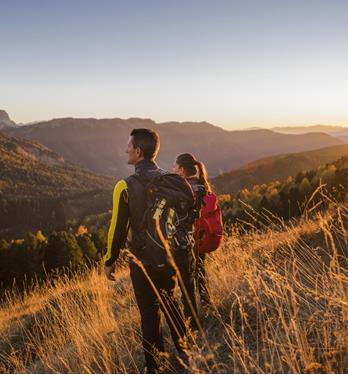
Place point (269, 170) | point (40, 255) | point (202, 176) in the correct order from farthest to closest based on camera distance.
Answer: point (269, 170) < point (40, 255) < point (202, 176)

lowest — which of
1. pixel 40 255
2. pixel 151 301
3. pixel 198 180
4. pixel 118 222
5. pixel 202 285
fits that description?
pixel 40 255

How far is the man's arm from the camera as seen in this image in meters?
3.20

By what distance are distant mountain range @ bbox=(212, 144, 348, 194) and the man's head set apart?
336 ft

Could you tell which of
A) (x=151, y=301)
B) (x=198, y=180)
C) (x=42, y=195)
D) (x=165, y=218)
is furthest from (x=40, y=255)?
(x=42, y=195)

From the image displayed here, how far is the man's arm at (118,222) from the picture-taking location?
3195mm

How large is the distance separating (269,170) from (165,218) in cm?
12000

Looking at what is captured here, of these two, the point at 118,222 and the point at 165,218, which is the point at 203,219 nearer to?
the point at 165,218

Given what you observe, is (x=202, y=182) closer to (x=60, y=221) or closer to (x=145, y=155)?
(x=145, y=155)

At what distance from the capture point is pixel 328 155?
136000 mm

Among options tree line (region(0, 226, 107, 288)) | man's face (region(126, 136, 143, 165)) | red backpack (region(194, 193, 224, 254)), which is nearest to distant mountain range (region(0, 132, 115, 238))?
tree line (region(0, 226, 107, 288))

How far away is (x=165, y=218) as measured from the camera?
3246 millimetres

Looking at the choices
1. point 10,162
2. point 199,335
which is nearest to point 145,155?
point 199,335

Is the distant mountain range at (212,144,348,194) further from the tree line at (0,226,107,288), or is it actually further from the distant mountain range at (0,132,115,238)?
the tree line at (0,226,107,288)

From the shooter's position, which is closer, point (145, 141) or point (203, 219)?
point (145, 141)
